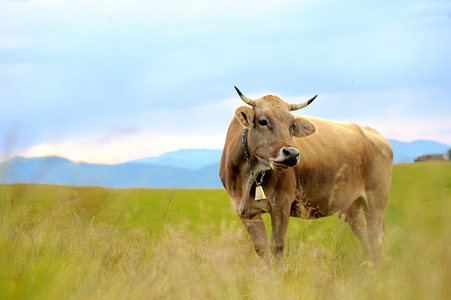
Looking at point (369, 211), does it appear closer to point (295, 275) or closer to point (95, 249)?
point (295, 275)

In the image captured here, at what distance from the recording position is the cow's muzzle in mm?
6023

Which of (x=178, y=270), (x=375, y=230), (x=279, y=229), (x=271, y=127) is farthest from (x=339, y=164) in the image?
(x=178, y=270)

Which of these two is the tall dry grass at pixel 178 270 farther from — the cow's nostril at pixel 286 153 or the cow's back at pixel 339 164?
the cow's back at pixel 339 164

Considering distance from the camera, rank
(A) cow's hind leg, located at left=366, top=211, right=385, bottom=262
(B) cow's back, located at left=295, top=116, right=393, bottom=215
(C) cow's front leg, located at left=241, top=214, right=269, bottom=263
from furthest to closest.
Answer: (A) cow's hind leg, located at left=366, top=211, right=385, bottom=262 → (B) cow's back, located at left=295, top=116, right=393, bottom=215 → (C) cow's front leg, located at left=241, top=214, right=269, bottom=263

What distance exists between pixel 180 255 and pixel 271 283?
102 cm

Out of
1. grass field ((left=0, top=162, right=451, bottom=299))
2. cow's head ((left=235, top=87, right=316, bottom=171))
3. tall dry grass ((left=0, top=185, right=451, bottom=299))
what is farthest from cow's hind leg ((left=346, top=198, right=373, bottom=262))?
cow's head ((left=235, top=87, right=316, bottom=171))

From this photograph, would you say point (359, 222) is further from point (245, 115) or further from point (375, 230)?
point (245, 115)

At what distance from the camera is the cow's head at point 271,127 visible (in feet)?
20.5

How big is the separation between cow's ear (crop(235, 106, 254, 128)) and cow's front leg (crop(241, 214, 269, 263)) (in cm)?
137

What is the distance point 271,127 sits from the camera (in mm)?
6512

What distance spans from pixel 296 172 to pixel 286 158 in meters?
1.34

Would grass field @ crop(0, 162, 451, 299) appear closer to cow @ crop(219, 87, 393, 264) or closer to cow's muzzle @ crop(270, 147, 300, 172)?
cow @ crop(219, 87, 393, 264)

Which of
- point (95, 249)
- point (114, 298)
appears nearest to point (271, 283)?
point (114, 298)

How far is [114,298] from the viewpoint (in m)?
3.85
